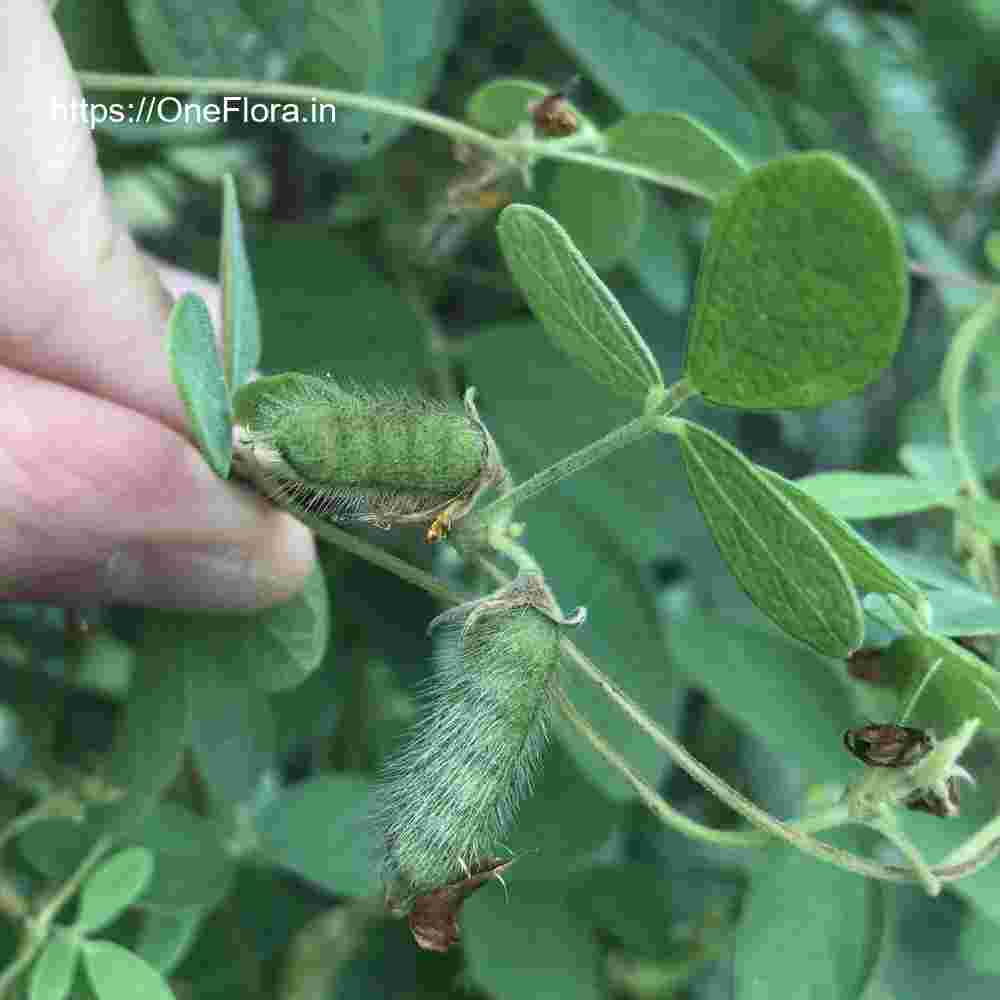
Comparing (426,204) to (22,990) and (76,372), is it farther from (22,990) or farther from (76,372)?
(22,990)

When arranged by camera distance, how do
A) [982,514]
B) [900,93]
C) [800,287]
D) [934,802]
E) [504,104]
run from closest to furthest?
[800,287], [934,802], [982,514], [504,104], [900,93]

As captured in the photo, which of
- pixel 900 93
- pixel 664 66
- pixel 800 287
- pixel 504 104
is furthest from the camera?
pixel 900 93

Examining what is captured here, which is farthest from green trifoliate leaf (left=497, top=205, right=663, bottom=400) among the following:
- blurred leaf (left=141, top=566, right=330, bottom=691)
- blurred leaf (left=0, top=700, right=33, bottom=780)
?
blurred leaf (left=0, top=700, right=33, bottom=780)

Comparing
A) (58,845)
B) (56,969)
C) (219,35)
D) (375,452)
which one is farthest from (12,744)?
(375,452)

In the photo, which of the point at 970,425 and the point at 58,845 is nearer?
the point at 58,845

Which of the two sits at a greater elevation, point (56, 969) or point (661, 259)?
point (661, 259)

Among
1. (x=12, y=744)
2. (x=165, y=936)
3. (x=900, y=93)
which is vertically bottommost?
(x=12, y=744)

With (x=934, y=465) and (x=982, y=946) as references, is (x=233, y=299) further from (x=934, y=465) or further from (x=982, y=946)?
(x=982, y=946)
